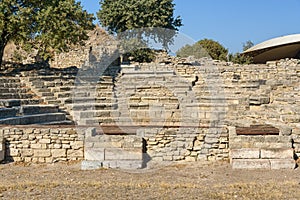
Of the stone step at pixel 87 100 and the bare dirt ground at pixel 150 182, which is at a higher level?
the stone step at pixel 87 100

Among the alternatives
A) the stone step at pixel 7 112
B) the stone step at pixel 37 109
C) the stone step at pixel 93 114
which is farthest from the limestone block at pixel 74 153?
the stone step at pixel 37 109

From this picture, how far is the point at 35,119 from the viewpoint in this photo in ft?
36.6

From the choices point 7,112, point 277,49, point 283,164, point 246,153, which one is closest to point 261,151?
point 246,153

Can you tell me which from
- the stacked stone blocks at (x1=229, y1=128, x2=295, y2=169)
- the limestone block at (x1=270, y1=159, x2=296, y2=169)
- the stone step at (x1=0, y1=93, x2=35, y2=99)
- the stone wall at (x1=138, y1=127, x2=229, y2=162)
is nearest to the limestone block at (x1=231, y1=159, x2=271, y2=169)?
the stacked stone blocks at (x1=229, y1=128, x2=295, y2=169)

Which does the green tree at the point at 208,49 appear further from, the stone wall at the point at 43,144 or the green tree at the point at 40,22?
the stone wall at the point at 43,144

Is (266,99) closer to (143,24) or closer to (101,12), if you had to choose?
(143,24)

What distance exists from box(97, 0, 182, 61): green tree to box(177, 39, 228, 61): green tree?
206 cm

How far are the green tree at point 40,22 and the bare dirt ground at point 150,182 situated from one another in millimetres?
8666

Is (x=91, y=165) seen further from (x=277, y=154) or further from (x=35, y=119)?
(x=35, y=119)

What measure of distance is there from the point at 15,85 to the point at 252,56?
21.1m

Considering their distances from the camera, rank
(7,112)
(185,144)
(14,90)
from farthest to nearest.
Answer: (14,90)
(7,112)
(185,144)

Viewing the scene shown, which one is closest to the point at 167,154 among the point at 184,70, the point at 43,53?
the point at 43,53

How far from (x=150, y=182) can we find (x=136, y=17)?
22.5m

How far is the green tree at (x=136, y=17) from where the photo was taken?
27969 millimetres
